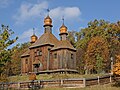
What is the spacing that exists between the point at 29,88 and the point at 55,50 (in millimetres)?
20597

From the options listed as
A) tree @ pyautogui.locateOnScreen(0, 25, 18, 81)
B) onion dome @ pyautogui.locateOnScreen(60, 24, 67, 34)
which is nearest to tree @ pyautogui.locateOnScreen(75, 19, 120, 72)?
onion dome @ pyautogui.locateOnScreen(60, 24, 67, 34)

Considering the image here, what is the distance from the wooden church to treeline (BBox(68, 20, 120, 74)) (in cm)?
1029

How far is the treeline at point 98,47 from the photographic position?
197ft

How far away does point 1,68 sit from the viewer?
59.0ft

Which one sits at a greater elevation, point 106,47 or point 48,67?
point 106,47

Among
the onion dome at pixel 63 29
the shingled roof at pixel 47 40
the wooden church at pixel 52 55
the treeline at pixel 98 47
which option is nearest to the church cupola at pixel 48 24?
the wooden church at pixel 52 55

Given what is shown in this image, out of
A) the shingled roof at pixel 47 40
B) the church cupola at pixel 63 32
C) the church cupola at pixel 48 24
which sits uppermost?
the church cupola at pixel 48 24

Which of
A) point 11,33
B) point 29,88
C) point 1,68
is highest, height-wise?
point 11,33

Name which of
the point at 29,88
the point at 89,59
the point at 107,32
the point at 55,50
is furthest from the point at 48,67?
the point at 107,32

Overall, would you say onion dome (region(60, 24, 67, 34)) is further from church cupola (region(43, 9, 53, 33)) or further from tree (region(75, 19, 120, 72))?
tree (region(75, 19, 120, 72))

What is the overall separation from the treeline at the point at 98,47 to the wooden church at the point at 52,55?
10.3 meters

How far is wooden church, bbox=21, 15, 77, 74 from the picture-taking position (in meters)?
48.5

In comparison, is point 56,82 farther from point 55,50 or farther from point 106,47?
point 106,47

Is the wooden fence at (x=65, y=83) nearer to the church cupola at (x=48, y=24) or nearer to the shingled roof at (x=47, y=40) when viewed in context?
the shingled roof at (x=47, y=40)
